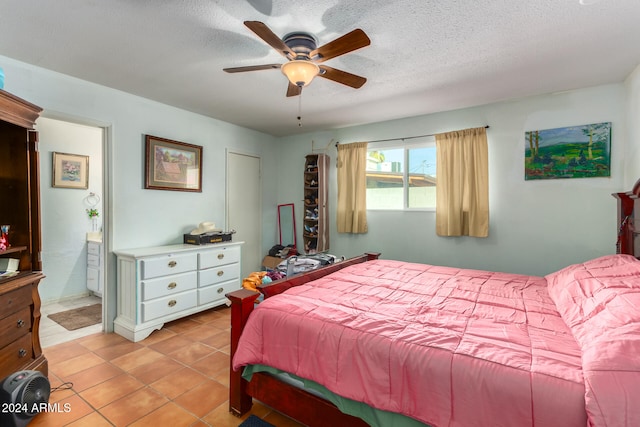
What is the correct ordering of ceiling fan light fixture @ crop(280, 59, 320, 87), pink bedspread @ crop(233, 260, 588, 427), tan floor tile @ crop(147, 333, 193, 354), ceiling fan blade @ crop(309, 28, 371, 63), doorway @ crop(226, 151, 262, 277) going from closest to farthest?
pink bedspread @ crop(233, 260, 588, 427)
ceiling fan blade @ crop(309, 28, 371, 63)
ceiling fan light fixture @ crop(280, 59, 320, 87)
tan floor tile @ crop(147, 333, 193, 354)
doorway @ crop(226, 151, 262, 277)

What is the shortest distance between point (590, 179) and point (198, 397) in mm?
3840

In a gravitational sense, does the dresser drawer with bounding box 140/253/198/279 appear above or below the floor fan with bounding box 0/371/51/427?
above

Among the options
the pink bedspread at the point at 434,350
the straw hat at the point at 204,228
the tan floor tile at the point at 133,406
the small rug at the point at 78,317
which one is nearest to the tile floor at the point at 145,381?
the tan floor tile at the point at 133,406

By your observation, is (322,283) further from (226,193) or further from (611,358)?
(226,193)

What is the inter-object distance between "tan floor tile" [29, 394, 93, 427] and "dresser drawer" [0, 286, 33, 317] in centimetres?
65

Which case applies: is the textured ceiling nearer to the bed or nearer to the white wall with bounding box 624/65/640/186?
the white wall with bounding box 624/65/640/186

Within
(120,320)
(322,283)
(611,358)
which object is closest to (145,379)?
(120,320)

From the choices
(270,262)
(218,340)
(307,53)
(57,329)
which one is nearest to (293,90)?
(307,53)

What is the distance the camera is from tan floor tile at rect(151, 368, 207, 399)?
6.74 feet

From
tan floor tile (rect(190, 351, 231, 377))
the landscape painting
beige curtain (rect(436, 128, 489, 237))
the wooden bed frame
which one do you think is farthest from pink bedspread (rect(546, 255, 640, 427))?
tan floor tile (rect(190, 351, 231, 377))

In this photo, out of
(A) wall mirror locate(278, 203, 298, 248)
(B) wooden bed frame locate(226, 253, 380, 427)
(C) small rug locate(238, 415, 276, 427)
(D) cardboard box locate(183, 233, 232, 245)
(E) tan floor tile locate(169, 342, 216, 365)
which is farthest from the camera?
(A) wall mirror locate(278, 203, 298, 248)

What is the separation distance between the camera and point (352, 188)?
13.7 ft

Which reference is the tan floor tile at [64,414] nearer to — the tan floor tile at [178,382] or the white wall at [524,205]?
Result: the tan floor tile at [178,382]

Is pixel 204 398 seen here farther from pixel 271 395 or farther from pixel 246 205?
pixel 246 205
